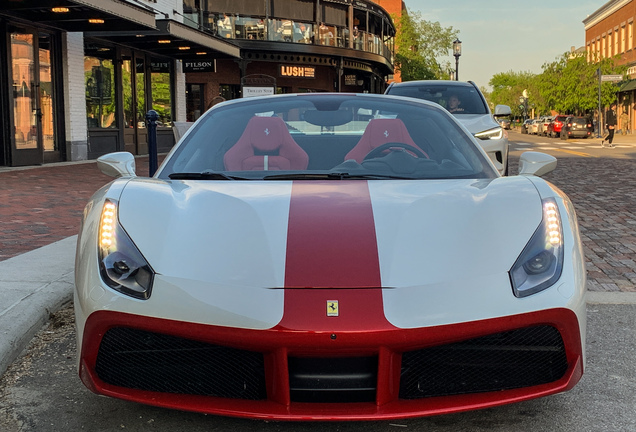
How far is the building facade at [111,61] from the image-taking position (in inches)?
638

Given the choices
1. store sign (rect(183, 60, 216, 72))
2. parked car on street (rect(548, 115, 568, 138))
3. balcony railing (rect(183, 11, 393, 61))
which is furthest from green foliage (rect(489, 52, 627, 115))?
store sign (rect(183, 60, 216, 72))

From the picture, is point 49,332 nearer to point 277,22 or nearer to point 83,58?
point 83,58

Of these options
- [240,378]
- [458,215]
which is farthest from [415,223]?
[240,378]

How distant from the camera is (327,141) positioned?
421cm

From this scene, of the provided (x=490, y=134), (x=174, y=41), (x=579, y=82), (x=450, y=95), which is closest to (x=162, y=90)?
(x=174, y=41)

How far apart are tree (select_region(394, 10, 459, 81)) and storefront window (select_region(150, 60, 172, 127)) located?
3809cm

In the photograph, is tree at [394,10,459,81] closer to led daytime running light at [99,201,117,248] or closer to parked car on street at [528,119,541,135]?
parked car on street at [528,119,541,135]

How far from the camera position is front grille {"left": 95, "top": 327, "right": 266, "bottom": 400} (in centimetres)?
249

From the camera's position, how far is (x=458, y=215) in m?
2.88

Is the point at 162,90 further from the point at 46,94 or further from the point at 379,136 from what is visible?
the point at 379,136

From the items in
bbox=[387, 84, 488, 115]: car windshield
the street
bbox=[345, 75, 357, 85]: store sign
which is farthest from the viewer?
bbox=[345, 75, 357, 85]: store sign

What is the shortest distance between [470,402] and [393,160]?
5.06 feet

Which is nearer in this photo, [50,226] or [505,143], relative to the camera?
Result: [50,226]

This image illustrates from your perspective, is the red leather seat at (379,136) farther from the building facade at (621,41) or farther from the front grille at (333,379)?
the building facade at (621,41)
